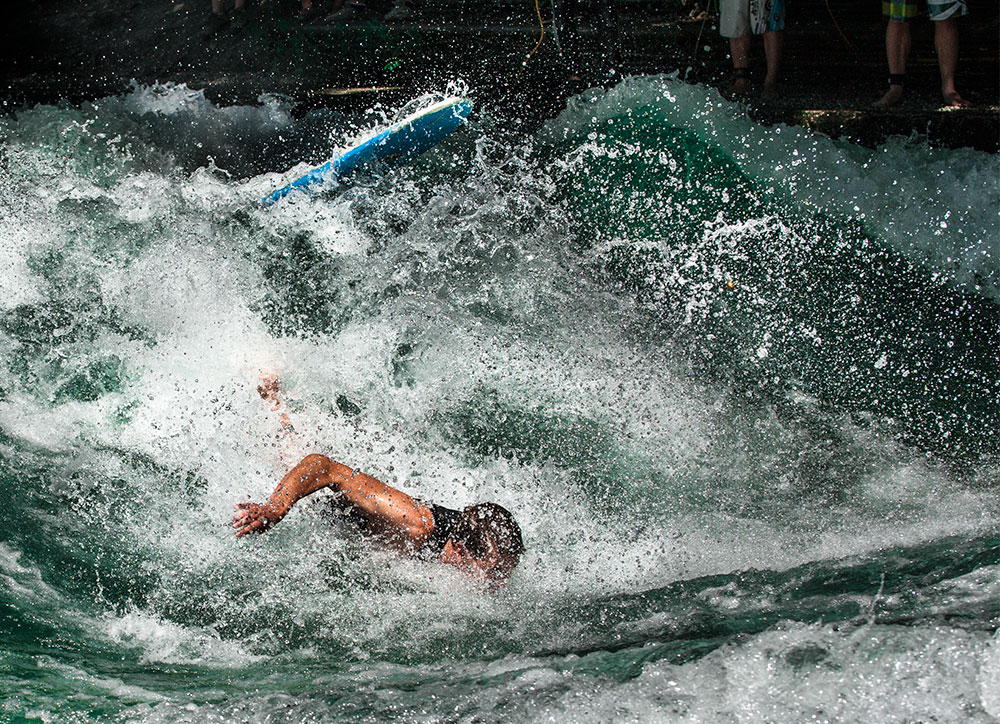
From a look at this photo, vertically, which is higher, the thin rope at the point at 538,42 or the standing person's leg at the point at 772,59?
the thin rope at the point at 538,42

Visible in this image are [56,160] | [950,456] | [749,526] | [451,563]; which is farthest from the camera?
[56,160]

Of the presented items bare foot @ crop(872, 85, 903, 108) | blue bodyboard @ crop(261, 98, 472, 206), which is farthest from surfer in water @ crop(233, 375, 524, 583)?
bare foot @ crop(872, 85, 903, 108)

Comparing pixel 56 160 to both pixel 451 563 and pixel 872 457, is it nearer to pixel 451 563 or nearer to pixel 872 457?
pixel 451 563

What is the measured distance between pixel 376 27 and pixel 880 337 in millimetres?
3623

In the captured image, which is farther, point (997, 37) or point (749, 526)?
point (997, 37)

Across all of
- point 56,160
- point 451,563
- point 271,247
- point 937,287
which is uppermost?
point 56,160

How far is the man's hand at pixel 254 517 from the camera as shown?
2.51m

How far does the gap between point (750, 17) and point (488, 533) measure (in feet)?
11.9

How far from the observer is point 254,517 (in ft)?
8.31

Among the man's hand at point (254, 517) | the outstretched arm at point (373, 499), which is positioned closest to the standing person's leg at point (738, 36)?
the outstretched arm at point (373, 499)

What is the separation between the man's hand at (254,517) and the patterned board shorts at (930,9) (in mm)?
4304

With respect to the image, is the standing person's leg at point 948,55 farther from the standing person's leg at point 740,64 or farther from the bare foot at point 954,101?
the standing person's leg at point 740,64

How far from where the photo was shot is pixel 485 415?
13.8 ft

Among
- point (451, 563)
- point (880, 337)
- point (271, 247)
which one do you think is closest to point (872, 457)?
point (880, 337)
